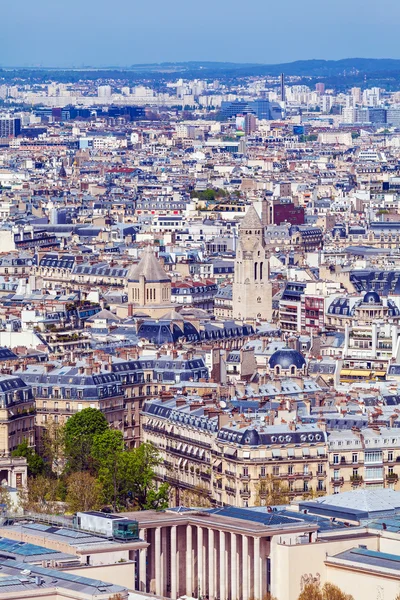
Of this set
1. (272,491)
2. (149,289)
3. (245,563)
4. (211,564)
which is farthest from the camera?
(149,289)

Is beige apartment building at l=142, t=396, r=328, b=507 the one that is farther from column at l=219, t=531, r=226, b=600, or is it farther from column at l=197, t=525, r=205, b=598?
column at l=219, t=531, r=226, b=600

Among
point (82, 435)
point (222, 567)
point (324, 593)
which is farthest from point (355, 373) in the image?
point (324, 593)

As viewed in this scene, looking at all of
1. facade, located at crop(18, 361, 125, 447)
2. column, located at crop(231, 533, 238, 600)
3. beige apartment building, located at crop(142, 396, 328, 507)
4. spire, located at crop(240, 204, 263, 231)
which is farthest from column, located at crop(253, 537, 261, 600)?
spire, located at crop(240, 204, 263, 231)

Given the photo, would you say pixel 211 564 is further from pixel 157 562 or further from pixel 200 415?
pixel 200 415

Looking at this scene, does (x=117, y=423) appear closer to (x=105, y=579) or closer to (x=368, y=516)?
(x=368, y=516)

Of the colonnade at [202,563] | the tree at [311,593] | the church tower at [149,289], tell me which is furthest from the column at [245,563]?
the church tower at [149,289]

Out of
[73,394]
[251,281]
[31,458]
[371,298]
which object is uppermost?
[371,298]

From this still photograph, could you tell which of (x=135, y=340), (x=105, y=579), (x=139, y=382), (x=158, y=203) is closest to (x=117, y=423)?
(x=139, y=382)
